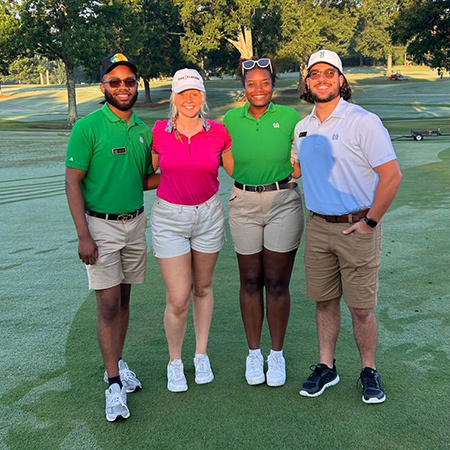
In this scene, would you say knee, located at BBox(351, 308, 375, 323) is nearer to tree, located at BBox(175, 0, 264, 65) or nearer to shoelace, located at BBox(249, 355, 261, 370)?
shoelace, located at BBox(249, 355, 261, 370)

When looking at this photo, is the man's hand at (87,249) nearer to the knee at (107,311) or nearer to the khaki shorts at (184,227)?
the knee at (107,311)

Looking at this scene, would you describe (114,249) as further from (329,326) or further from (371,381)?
Answer: (371,381)

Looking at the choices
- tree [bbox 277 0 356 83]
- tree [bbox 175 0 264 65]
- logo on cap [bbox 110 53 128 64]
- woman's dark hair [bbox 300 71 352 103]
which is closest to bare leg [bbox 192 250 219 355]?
woman's dark hair [bbox 300 71 352 103]

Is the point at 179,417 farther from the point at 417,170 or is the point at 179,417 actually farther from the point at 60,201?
the point at 417,170

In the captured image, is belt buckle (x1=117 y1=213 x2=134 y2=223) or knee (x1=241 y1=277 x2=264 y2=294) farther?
knee (x1=241 y1=277 x2=264 y2=294)

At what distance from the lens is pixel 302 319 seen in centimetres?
523

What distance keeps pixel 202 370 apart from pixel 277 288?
2.72 feet

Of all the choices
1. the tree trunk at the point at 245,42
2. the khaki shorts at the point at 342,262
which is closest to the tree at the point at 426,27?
the tree trunk at the point at 245,42

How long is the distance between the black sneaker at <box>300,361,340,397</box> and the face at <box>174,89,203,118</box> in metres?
2.02

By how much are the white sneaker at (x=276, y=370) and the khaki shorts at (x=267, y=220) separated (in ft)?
2.71

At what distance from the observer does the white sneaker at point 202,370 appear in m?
4.09

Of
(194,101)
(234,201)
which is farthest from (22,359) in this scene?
(194,101)

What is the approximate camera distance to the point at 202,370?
162 inches

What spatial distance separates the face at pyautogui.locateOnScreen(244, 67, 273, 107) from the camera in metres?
3.93
